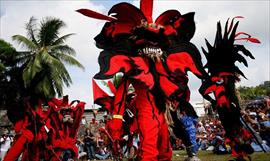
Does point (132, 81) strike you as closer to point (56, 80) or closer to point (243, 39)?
point (243, 39)

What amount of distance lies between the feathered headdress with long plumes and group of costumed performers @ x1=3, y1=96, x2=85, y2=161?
3304 mm

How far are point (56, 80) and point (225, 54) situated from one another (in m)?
22.6

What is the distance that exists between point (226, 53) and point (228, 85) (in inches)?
20.9

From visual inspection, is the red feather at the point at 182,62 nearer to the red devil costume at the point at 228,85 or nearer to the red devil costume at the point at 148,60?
the red devil costume at the point at 148,60

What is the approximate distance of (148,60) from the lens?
5258 millimetres

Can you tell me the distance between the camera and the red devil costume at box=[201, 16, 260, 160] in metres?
6.58

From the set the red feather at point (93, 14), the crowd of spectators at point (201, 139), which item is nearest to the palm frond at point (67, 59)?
the crowd of spectators at point (201, 139)

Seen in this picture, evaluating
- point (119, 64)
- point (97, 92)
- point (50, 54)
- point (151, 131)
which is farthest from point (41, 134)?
point (50, 54)

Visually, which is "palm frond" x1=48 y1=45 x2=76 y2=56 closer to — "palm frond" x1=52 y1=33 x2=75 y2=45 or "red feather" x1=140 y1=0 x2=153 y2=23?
"palm frond" x1=52 y1=33 x2=75 y2=45

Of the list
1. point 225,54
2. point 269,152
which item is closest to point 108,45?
point 225,54

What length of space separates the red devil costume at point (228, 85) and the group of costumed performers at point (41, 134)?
3170 mm

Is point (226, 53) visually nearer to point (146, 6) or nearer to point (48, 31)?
point (146, 6)

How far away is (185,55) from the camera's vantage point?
546 cm

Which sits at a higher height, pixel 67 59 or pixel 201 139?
pixel 67 59
